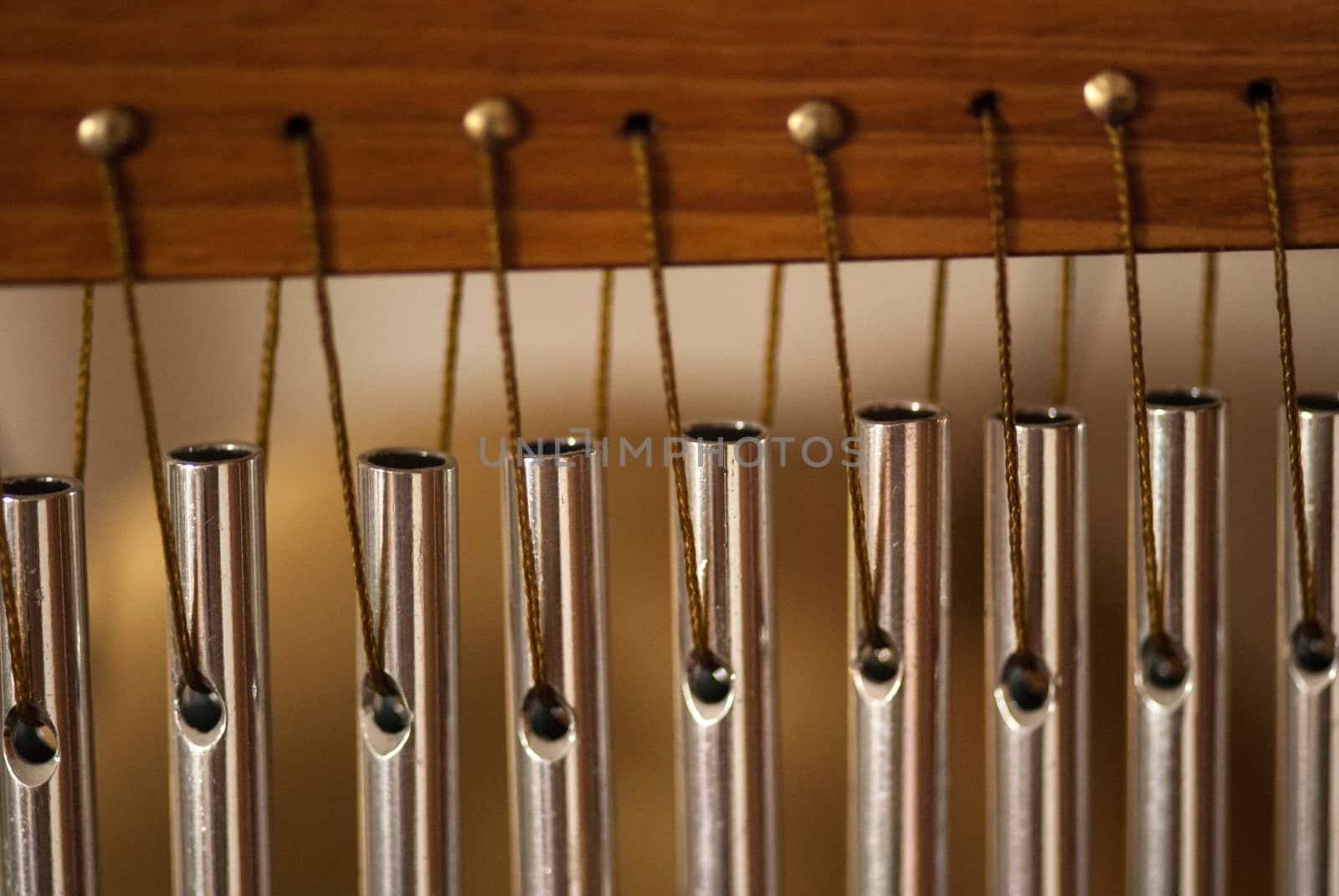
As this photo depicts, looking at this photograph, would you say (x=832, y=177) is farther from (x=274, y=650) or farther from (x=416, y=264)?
(x=274, y=650)

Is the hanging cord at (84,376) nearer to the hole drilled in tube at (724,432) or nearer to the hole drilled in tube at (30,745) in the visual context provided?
the hole drilled in tube at (30,745)

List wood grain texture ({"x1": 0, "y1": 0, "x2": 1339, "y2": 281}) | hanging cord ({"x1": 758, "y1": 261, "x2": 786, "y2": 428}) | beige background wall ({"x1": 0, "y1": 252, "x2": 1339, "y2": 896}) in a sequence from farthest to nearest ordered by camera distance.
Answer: beige background wall ({"x1": 0, "y1": 252, "x2": 1339, "y2": 896}) < hanging cord ({"x1": 758, "y1": 261, "x2": 786, "y2": 428}) < wood grain texture ({"x1": 0, "y1": 0, "x2": 1339, "y2": 281})

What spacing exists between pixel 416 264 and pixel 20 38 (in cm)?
16

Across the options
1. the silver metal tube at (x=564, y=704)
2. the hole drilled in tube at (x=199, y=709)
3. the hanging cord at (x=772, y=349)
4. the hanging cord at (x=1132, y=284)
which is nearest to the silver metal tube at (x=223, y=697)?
the hole drilled in tube at (x=199, y=709)

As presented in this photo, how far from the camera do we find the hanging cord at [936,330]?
0.84 metres

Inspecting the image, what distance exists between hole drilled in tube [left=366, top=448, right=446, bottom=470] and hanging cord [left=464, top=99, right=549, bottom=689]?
1.3 inches

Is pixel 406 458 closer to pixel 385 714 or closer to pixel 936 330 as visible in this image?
pixel 385 714

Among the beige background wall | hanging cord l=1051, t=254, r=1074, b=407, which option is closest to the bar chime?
hanging cord l=1051, t=254, r=1074, b=407

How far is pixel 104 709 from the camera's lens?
2.99ft

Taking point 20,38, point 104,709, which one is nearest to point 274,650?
point 104,709

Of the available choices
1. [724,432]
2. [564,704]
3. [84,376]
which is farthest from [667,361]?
[84,376]

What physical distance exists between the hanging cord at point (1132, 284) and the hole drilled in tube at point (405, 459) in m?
0.29

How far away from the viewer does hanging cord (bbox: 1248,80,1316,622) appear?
2.10ft

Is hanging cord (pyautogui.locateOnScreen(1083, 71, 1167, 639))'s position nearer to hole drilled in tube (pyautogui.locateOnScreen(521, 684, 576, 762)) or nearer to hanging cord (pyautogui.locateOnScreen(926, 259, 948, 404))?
hanging cord (pyautogui.locateOnScreen(926, 259, 948, 404))
